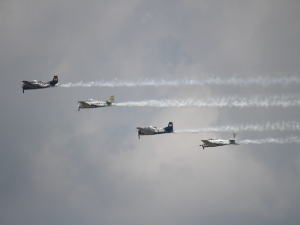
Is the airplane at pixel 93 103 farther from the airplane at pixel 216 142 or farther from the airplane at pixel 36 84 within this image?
the airplane at pixel 216 142

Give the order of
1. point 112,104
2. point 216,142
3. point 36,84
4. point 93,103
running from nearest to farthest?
point 216,142, point 112,104, point 93,103, point 36,84

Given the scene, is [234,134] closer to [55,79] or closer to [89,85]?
[89,85]

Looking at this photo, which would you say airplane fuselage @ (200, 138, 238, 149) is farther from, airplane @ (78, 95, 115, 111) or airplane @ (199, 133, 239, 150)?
airplane @ (78, 95, 115, 111)

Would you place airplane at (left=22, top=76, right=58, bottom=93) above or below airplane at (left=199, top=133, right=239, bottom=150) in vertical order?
above

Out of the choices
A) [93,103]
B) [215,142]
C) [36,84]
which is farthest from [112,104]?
[215,142]

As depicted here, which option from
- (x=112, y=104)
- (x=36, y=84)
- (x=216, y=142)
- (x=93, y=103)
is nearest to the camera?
(x=216, y=142)

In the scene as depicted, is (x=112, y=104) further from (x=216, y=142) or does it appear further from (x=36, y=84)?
(x=216, y=142)

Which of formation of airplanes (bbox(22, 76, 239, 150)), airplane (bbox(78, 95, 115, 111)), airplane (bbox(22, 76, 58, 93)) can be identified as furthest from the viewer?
airplane (bbox(22, 76, 58, 93))

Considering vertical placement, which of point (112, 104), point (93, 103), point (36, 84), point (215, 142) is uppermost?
point (36, 84)

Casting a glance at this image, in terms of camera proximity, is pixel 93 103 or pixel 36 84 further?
pixel 36 84

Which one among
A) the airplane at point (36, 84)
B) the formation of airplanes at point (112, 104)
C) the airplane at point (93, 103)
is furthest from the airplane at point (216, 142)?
the airplane at point (36, 84)

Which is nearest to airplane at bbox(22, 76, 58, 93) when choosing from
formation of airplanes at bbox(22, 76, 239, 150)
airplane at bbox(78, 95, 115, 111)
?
formation of airplanes at bbox(22, 76, 239, 150)

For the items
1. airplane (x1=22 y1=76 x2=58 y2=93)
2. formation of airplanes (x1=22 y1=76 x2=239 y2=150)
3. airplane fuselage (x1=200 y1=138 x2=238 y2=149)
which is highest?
airplane (x1=22 y1=76 x2=58 y2=93)

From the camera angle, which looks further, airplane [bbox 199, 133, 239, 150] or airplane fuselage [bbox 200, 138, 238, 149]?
airplane fuselage [bbox 200, 138, 238, 149]
